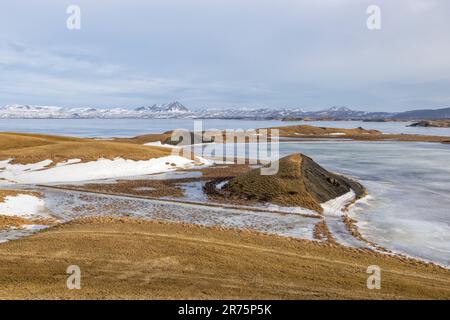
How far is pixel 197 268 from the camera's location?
13.3m

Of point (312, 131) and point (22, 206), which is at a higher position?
point (312, 131)

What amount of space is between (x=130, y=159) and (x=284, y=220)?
1075 inches

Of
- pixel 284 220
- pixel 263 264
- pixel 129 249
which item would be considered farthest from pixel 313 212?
pixel 129 249

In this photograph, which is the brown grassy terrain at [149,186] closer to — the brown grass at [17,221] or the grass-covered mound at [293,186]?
the grass-covered mound at [293,186]

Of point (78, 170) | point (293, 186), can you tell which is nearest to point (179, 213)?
point (293, 186)

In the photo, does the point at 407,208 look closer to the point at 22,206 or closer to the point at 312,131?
the point at 22,206

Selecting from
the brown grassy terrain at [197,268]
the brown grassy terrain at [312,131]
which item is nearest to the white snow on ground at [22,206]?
the brown grassy terrain at [197,268]

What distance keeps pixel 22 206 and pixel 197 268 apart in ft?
55.2

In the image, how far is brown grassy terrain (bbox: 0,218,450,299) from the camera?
37.4 feet

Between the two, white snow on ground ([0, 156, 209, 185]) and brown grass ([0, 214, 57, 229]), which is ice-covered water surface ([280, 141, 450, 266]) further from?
white snow on ground ([0, 156, 209, 185])

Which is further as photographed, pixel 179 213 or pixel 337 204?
pixel 337 204

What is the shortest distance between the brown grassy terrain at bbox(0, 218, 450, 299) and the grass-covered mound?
29.6ft
